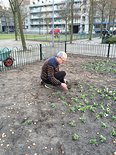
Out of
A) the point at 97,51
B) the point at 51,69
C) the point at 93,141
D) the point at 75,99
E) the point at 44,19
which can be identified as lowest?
the point at 93,141

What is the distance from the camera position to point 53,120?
3.59m

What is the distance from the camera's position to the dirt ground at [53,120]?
9.32 feet

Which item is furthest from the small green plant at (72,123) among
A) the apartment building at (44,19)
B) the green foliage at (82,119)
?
the apartment building at (44,19)

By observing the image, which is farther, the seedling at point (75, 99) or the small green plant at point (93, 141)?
the seedling at point (75, 99)

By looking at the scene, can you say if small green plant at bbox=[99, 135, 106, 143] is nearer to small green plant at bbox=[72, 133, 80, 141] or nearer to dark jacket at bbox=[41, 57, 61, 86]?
small green plant at bbox=[72, 133, 80, 141]

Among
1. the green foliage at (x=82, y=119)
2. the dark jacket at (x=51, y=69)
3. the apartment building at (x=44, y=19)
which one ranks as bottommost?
the green foliage at (x=82, y=119)

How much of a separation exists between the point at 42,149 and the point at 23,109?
143 centimetres

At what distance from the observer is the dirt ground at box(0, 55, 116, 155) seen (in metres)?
2.84

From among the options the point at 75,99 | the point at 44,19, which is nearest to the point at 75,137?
the point at 75,99

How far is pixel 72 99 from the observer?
4516 millimetres

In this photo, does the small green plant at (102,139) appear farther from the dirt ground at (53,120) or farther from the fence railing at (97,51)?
the fence railing at (97,51)

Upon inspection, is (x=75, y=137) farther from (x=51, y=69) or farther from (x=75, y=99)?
(x=51, y=69)

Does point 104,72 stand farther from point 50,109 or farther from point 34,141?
point 34,141

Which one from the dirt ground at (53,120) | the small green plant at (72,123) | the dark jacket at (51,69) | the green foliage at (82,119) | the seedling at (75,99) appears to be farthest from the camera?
the dark jacket at (51,69)
